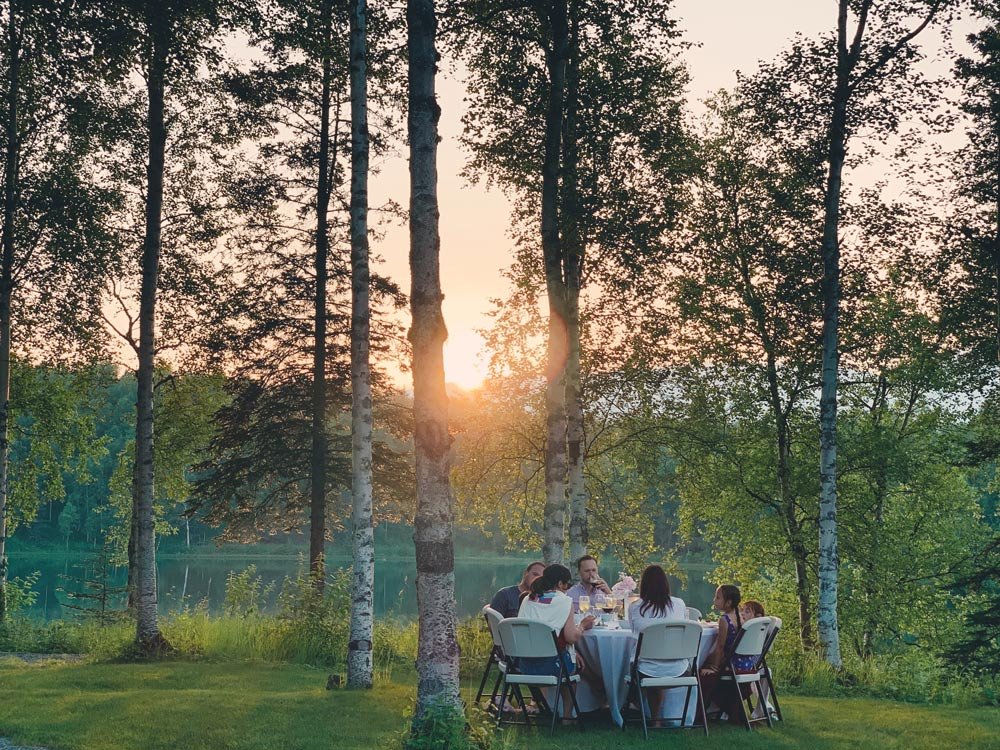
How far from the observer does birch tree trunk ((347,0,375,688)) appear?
11594 mm

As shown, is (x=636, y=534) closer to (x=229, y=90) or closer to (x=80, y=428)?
(x=229, y=90)

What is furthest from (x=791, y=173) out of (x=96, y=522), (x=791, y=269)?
(x=96, y=522)

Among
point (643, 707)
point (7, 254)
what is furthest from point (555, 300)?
point (7, 254)

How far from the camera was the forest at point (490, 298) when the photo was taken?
12.4 m

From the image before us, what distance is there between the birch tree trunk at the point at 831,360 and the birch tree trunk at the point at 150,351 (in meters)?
10.7

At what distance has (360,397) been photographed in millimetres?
11961

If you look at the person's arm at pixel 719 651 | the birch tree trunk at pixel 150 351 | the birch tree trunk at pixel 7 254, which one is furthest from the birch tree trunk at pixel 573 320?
the birch tree trunk at pixel 7 254

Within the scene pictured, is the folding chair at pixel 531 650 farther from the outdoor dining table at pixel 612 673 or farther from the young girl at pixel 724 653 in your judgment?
the young girl at pixel 724 653

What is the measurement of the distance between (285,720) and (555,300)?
8346 mm

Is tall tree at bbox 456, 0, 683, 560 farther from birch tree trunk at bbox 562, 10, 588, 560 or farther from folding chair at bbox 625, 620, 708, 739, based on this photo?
Answer: folding chair at bbox 625, 620, 708, 739

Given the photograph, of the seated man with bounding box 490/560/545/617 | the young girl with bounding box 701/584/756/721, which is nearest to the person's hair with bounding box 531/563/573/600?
the seated man with bounding box 490/560/545/617

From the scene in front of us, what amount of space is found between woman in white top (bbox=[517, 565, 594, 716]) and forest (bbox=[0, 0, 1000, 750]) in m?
0.89

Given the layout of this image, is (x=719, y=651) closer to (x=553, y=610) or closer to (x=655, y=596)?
(x=655, y=596)

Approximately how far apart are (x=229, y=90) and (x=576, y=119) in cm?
601
